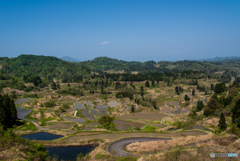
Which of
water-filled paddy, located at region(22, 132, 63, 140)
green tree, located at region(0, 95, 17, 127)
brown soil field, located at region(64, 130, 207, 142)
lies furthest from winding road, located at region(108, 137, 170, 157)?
green tree, located at region(0, 95, 17, 127)

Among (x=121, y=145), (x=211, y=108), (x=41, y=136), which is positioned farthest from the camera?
(x=211, y=108)

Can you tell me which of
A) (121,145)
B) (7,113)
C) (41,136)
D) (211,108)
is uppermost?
(7,113)

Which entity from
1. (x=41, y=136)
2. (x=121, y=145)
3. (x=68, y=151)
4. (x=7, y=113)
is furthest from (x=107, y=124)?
(x=7, y=113)

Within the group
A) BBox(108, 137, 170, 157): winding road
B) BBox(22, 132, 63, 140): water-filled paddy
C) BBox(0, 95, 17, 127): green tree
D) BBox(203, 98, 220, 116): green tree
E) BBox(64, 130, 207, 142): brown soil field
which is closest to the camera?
BBox(108, 137, 170, 157): winding road

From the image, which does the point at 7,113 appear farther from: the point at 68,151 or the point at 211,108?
the point at 211,108

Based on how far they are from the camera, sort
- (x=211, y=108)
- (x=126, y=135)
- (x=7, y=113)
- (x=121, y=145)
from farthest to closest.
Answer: (x=211, y=108) < (x=7, y=113) < (x=126, y=135) < (x=121, y=145)

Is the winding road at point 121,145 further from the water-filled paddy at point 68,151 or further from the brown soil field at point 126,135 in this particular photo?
the water-filled paddy at point 68,151

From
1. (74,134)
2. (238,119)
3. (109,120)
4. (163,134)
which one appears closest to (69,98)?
(109,120)

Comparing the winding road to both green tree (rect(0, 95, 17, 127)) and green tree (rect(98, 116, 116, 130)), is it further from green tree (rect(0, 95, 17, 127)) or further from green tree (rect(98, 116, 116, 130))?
green tree (rect(0, 95, 17, 127))

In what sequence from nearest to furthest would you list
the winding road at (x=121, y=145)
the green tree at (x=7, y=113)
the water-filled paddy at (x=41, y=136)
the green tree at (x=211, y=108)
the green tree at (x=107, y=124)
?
the winding road at (x=121, y=145) < the water-filled paddy at (x=41, y=136) < the green tree at (x=7, y=113) < the green tree at (x=107, y=124) < the green tree at (x=211, y=108)

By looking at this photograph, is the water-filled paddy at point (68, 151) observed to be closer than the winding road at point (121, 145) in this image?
No

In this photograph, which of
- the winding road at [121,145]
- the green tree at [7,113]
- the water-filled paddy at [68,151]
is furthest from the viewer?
the green tree at [7,113]

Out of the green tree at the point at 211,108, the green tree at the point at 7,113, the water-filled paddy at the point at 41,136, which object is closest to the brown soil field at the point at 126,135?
the water-filled paddy at the point at 41,136
